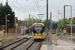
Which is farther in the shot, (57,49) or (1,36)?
(1,36)

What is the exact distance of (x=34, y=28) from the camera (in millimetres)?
25062

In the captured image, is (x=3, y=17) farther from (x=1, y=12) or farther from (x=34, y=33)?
(x=34, y=33)

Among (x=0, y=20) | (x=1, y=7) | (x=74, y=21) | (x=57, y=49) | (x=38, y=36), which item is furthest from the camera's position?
(x=74, y=21)

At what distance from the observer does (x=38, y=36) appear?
24688 mm

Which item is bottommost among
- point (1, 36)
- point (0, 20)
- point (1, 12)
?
point (1, 36)

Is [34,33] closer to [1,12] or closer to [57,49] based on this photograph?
[57,49]

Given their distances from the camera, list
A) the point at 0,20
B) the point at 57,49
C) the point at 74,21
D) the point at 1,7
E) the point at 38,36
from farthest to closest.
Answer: the point at 74,21, the point at 1,7, the point at 0,20, the point at 38,36, the point at 57,49

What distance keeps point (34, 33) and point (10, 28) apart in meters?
31.8

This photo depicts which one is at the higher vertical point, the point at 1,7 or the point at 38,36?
the point at 1,7

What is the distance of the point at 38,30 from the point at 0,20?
32.0 m

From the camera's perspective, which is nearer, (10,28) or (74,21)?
(10,28)

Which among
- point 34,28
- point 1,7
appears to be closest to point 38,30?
point 34,28

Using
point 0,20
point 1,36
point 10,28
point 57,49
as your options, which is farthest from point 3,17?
point 57,49

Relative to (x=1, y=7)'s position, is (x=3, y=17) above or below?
below
